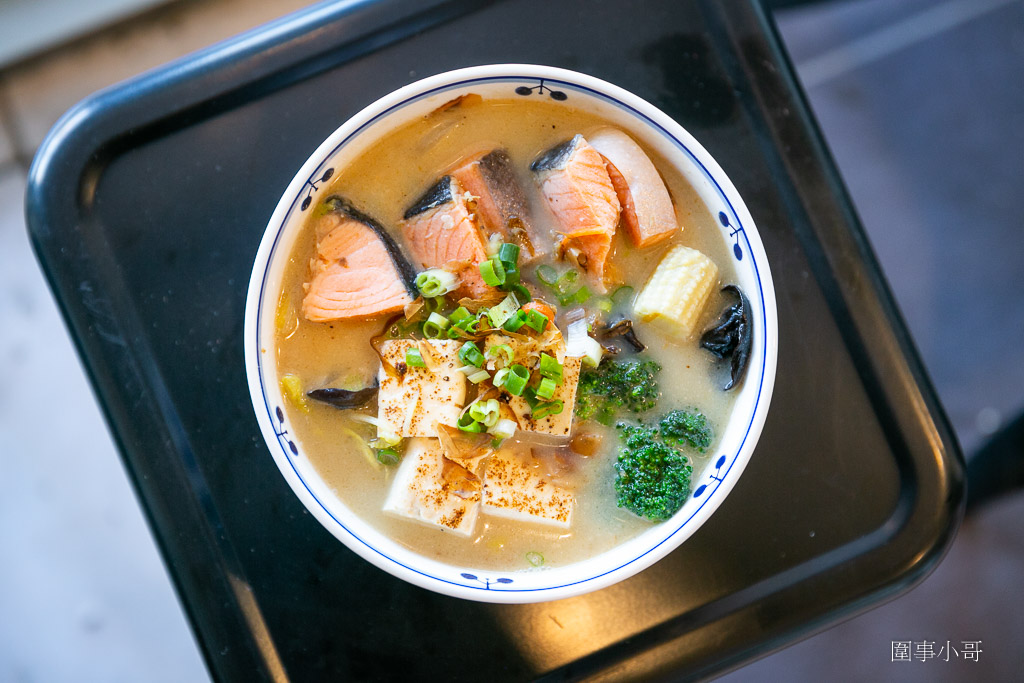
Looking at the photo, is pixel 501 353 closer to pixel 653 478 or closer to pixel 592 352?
pixel 592 352

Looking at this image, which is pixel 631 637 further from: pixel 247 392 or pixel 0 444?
pixel 0 444

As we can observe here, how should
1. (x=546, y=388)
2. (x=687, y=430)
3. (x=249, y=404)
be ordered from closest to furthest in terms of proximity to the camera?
(x=546, y=388) < (x=687, y=430) < (x=249, y=404)

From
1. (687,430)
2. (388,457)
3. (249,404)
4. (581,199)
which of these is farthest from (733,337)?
(249,404)

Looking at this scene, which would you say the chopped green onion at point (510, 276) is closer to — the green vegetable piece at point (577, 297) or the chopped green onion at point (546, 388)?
the green vegetable piece at point (577, 297)

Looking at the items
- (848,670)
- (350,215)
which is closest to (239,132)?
(350,215)

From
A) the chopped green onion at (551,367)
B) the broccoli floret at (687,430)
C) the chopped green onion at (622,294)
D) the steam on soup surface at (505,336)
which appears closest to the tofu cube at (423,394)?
the steam on soup surface at (505,336)

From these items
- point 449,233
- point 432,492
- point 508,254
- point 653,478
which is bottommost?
point 653,478
